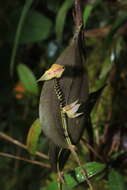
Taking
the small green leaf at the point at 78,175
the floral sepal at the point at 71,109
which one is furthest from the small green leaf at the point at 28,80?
the floral sepal at the point at 71,109

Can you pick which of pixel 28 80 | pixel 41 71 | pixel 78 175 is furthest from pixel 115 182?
pixel 41 71

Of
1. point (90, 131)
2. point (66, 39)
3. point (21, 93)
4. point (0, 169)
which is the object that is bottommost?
point (0, 169)

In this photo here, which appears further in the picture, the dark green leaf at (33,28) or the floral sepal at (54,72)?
the dark green leaf at (33,28)

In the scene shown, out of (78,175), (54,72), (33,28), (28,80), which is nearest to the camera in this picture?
(54,72)

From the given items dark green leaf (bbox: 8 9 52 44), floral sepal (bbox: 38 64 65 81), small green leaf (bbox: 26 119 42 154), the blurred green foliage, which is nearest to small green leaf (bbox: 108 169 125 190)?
the blurred green foliage

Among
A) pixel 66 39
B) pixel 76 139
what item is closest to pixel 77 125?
pixel 76 139

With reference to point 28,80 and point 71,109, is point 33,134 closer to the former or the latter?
point 71,109

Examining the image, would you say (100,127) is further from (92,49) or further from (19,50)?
(19,50)

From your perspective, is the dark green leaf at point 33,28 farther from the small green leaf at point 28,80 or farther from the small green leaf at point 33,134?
the small green leaf at point 33,134
